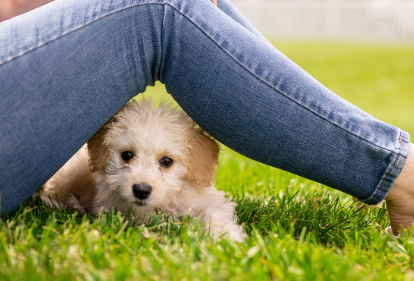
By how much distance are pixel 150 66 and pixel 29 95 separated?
527 millimetres

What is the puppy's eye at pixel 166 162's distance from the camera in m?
2.25

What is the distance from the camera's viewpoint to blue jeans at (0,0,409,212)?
5.90 ft

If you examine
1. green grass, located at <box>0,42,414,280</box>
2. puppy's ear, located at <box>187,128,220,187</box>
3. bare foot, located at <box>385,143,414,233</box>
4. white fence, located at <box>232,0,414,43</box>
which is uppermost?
white fence, located at <box>232,0,414,43</box>

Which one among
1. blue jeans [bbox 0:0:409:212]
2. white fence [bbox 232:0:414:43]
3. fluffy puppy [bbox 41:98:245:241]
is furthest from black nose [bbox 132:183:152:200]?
white fence [bbox 232:0:414:43]

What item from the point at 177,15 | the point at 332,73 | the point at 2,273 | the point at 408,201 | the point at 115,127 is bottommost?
the point at 2,273

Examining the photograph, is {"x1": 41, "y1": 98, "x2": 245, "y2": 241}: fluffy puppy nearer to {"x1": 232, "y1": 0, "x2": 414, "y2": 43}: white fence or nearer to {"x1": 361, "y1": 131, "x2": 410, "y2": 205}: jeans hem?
{"x1": 361, "y1": 131, "x2": 410, "y2": 205}: jeans hem

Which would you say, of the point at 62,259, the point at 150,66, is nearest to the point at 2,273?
the point at 62,259

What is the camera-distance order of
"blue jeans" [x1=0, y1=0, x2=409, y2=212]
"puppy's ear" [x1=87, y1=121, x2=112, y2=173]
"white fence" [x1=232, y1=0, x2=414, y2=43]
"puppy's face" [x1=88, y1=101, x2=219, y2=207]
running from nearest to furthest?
"blue jeans" [x1=0, y1=0, x2=409, y2=212] < "puppy's face" [x1=88, y1=101, x2=219, y2=207] < "puppy's ear" [x1=87, y1=121, x2=112, y2=173] < "white fence" [x1=232, y1=0, x2=414, y2=43]

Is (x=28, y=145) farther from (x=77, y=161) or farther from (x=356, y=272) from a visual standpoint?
(x=356, y=272)

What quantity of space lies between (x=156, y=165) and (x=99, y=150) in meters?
0.33

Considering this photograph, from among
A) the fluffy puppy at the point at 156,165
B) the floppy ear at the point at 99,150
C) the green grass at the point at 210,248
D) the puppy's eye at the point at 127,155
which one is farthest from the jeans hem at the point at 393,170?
the floppy ear at the point at 99,150

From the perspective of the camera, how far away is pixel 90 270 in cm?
140

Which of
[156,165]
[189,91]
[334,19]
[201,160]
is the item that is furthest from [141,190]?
[334,19]

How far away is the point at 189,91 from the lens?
1.93 metres
